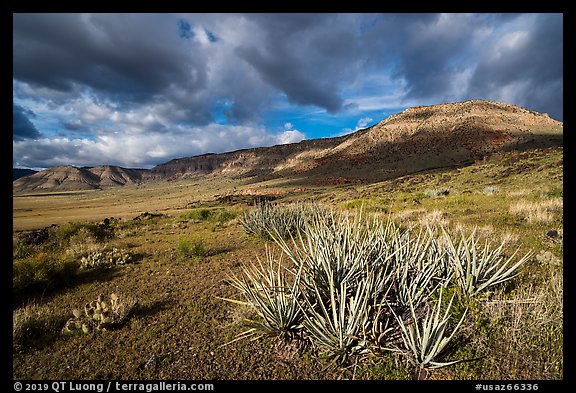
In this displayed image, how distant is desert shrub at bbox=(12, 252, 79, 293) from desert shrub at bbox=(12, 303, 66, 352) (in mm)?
1609

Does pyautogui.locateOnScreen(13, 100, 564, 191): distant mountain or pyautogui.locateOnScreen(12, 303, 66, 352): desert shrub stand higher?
pyautogui.locateOnScreen(13, 100, 564, 191): distant mountain

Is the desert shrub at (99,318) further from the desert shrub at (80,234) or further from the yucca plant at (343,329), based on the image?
the desert shrub at (80,234)

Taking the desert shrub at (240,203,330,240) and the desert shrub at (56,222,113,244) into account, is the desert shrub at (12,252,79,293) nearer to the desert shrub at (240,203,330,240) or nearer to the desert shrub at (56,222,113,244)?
the desert shrub at (240,203,330,240)

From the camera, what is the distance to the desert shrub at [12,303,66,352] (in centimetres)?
392

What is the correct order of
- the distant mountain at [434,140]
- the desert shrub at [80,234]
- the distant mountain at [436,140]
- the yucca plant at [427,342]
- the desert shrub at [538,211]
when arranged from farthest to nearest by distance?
the distant mountain at [436,140], the distant mountain at [434,140], the desert shrub at [80,234], the desert shrub at [538,211], the yucca plant at [427,342]

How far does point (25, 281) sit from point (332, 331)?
6973mm

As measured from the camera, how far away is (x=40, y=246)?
441 inches

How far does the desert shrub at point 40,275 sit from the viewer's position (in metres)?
5.86

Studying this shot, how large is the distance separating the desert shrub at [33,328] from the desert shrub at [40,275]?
161cm

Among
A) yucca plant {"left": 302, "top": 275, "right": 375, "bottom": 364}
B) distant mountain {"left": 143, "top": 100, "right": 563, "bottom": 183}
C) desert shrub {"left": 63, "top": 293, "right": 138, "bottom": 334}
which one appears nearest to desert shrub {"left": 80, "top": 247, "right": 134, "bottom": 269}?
desert shrub {"left": 63, "top": 293, "right": 138, "bottom": 334}

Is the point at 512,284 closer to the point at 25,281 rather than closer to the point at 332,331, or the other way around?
the point at 332,331

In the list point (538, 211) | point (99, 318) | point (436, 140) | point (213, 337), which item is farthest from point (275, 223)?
point (436, 140)

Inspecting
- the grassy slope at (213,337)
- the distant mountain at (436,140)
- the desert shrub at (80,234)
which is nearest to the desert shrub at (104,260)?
the grassy slope at (213,337)
